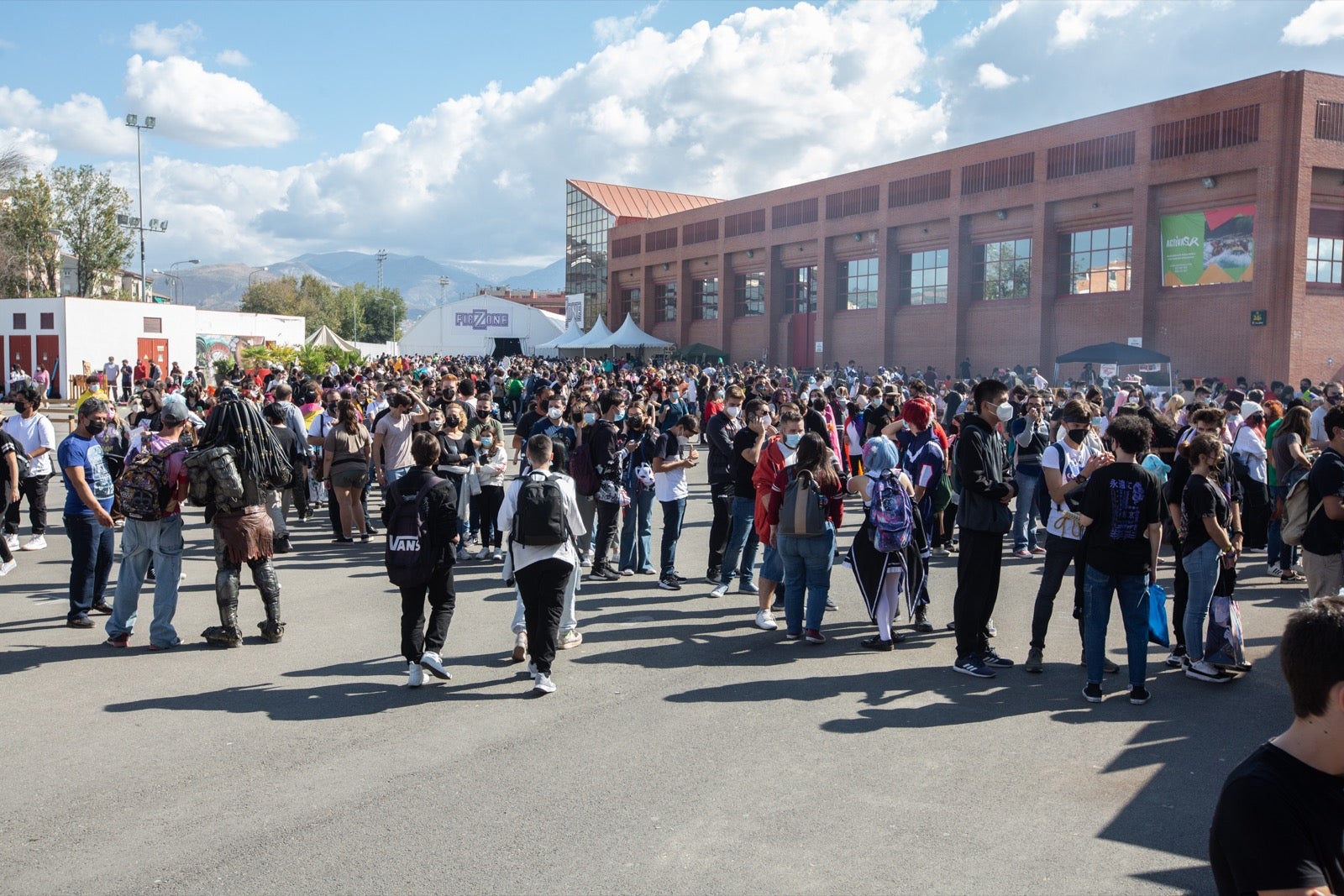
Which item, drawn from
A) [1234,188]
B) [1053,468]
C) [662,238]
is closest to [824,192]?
[662,238]

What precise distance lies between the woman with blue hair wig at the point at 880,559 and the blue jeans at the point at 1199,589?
6.47ft

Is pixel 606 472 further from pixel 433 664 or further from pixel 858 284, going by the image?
pixel 858 284

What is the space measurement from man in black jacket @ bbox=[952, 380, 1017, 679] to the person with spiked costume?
5255 mm

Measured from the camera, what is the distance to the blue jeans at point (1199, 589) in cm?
668

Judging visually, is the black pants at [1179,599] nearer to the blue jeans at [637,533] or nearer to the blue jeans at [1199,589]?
the blue jeans at [1199,589]

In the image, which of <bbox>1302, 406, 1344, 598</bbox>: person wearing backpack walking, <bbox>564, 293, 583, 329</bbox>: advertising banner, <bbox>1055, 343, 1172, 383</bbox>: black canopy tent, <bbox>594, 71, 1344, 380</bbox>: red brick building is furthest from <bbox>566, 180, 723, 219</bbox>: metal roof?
<bbox>1302, 406, 1344, 598</bbox>: person wearing backpack walking

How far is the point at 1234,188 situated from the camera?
28.7 m

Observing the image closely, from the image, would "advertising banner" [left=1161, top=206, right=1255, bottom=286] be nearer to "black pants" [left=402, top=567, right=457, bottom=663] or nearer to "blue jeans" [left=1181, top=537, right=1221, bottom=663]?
"blue jeans" [left=1181, top=537, right=1221, bottom=663]

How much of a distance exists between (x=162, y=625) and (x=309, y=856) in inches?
153

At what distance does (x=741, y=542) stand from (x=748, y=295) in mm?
44724

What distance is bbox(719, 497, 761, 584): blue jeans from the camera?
9.23 metres

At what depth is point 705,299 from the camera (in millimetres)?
56625

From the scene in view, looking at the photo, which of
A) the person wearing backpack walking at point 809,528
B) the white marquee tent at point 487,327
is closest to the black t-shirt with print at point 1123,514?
the person wearing backpack walking at point 809,528

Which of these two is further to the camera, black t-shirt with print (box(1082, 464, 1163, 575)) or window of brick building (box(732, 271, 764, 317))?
window of brick building (box(732, 271, 764, 317))
